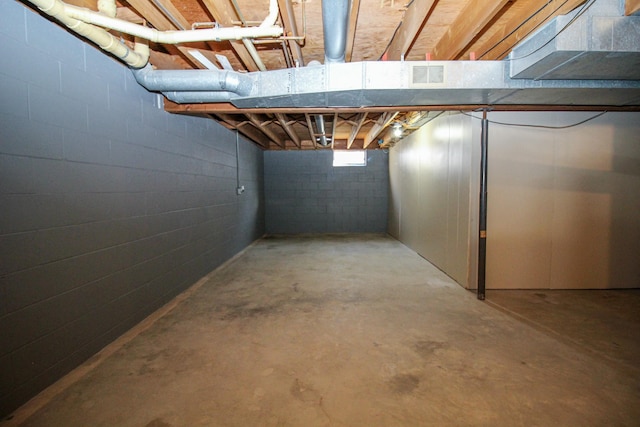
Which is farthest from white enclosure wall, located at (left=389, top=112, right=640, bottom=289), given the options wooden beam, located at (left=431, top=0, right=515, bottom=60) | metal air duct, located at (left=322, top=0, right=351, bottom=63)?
metal air duct, located at (left=322, top=0, right=351, bottom=63)

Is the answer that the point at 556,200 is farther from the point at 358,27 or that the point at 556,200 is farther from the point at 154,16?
→ the point at 154,16

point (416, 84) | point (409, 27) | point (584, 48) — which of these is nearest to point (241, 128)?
point (416, 84)

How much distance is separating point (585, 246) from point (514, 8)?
272 centimetres

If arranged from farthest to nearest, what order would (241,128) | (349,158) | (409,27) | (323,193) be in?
1. (349,158)
2. (323,193)
3. (241,128)
4. (409,27)

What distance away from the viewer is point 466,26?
2.12 metres

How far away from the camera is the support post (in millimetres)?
3031

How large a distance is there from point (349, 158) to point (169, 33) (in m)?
6.23

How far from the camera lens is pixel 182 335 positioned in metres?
2.34

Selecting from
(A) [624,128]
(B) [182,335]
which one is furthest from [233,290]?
(A) [624,128]

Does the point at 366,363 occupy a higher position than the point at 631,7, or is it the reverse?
the point at 631,7

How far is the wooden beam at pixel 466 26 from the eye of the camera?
1.88m

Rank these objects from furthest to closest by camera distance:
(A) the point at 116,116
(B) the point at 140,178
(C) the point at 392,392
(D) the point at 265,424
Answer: (B) the point at 140,178
(A) the point at 116,116
(C) the point at 392,392
(D) the point at 265,424

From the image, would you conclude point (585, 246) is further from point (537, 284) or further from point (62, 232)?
point (62, 232)

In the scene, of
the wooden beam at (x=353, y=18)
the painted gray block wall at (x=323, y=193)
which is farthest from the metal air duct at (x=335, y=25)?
the painted gray block wall at (x=323, y=193)
